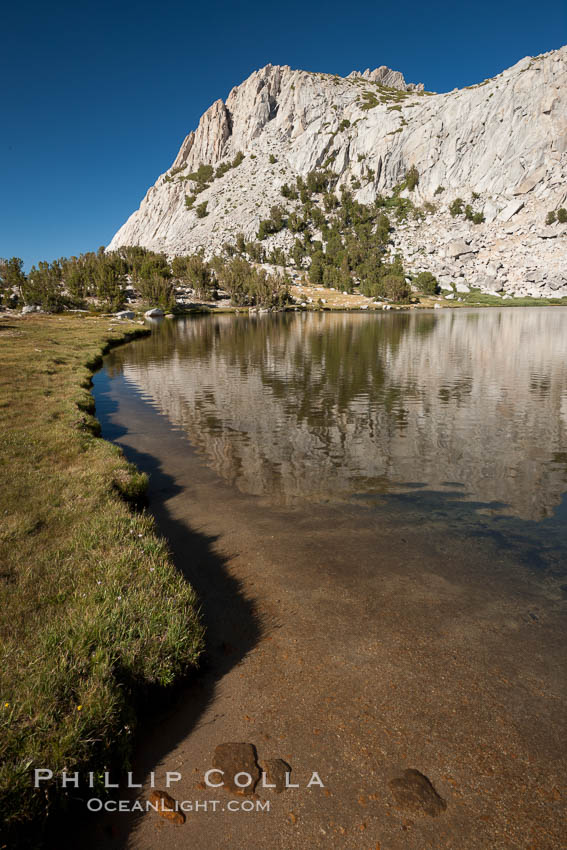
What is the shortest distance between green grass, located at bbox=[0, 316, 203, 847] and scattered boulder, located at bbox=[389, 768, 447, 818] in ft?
11.9

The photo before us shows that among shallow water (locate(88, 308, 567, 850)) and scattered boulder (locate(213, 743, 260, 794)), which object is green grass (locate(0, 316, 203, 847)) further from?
scattered boulder (locate(213, 743, 260, 794))

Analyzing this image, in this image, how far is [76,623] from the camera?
6863 mm

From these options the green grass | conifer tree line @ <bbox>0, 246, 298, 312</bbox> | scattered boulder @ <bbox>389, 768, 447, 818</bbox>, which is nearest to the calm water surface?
the green grass

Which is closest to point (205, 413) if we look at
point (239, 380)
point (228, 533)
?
point (239, 380)

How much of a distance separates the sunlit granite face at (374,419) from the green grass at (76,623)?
6.37 m

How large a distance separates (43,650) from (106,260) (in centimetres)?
20208

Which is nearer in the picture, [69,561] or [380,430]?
[69,561]

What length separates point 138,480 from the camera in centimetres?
1466

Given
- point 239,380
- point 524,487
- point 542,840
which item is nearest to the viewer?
point 542,840

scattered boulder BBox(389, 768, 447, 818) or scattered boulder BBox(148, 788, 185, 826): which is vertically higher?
scattered boulder BBox(148, 788, 185, 826)

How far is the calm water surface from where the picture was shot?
14867 mm

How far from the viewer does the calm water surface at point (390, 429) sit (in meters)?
14.9

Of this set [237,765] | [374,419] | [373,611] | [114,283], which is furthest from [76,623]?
[114,283]

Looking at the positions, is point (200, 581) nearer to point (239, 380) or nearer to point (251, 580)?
point (251, 580)
